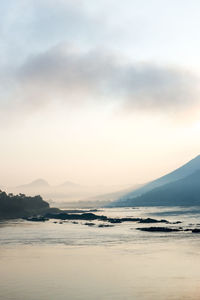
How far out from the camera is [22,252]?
183ft

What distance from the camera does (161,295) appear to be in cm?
3139

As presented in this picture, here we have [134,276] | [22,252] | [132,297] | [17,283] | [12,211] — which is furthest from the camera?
[12,211]

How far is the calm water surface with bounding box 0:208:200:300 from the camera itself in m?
32.6

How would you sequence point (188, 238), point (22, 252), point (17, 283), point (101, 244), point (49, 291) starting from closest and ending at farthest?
point (49, 291), point (17, 283), point (22, 252), point (101, 244), point (188, 238)

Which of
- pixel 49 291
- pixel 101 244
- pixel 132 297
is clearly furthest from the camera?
pixel 101 244

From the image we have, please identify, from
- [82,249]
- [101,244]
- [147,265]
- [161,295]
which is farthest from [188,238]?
[161,295]

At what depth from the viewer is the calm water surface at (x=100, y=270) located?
3256cm

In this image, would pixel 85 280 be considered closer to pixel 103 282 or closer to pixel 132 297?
pixel 103 282

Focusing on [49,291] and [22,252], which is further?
[22,252]

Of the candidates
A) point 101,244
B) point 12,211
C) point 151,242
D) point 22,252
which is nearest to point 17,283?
point 22,252

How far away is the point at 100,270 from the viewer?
42.5 metres

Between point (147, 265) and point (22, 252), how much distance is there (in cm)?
1957

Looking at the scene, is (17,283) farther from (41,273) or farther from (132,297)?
(132,297)

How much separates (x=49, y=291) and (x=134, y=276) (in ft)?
31.3
